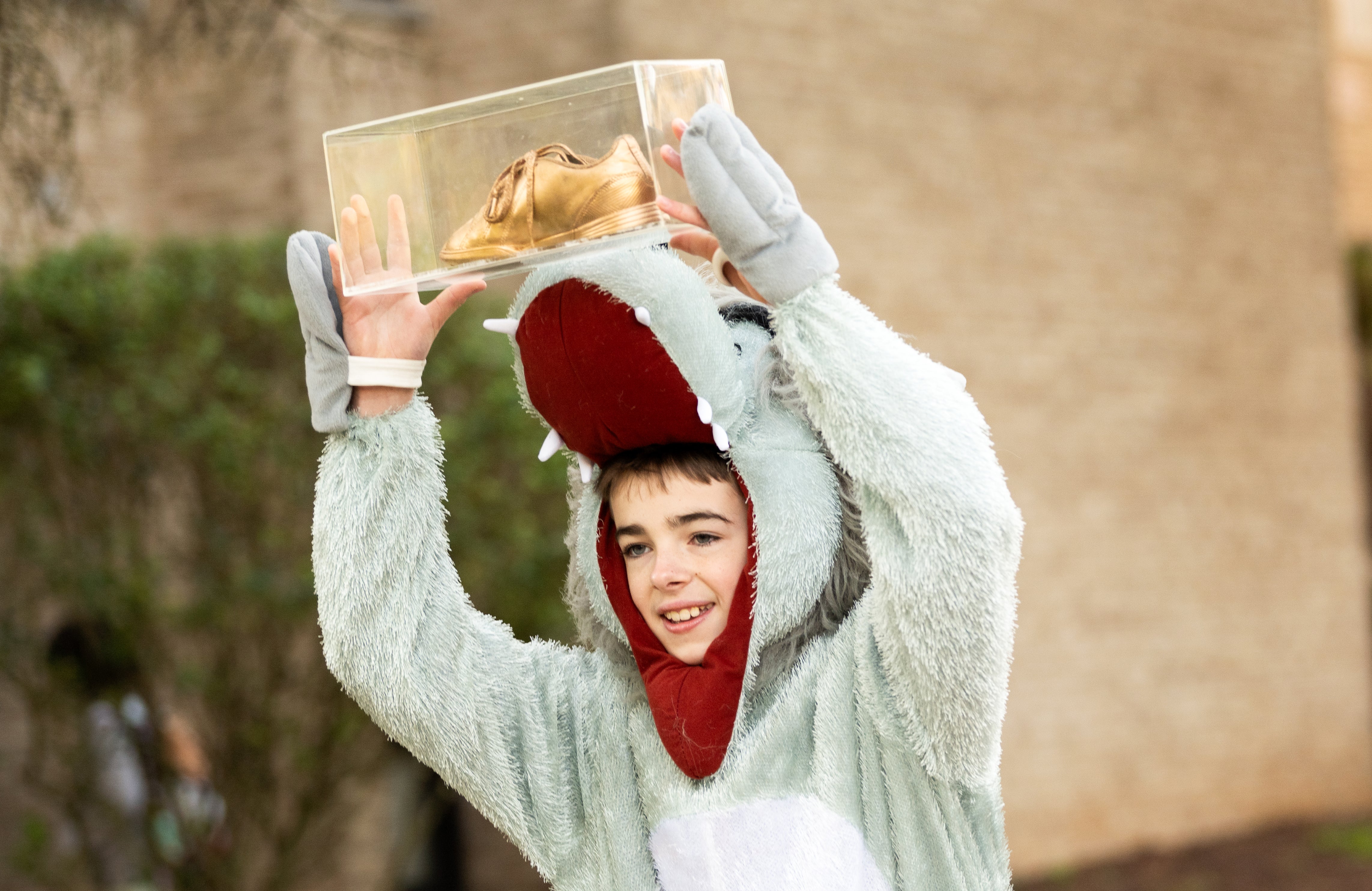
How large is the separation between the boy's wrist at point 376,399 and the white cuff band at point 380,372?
1 cm

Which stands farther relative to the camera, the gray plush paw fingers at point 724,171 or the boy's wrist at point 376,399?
the boy's wrist at point 376,399

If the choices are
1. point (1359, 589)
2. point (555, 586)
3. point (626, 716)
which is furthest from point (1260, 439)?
point (626, 716)

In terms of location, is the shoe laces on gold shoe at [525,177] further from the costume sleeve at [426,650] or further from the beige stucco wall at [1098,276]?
the beige stucco wall at [1098,276]

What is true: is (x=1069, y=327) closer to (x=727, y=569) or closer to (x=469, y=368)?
(x=469, y=368)

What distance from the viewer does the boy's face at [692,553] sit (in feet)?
6.52

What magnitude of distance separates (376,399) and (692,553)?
1.65 ft

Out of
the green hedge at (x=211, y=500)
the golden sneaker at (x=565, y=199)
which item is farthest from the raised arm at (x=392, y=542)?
the green hedge at (x=211, y=500)

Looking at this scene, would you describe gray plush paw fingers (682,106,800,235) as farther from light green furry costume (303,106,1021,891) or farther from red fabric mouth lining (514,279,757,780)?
red fabric mouth lining (514,279,757,780)

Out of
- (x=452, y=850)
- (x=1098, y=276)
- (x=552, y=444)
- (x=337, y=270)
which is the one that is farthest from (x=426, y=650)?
(x=1098, y=276)

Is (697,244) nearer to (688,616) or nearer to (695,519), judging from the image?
(695,519)

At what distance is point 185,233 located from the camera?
7.93 m

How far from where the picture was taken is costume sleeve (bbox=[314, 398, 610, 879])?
2020mm

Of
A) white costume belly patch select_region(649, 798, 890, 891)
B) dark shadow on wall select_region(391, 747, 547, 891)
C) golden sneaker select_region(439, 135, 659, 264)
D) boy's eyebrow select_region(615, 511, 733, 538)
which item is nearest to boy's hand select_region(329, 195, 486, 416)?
golden sneaker select_region(439, 135, 659, 264)

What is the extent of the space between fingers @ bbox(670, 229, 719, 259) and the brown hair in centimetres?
30
